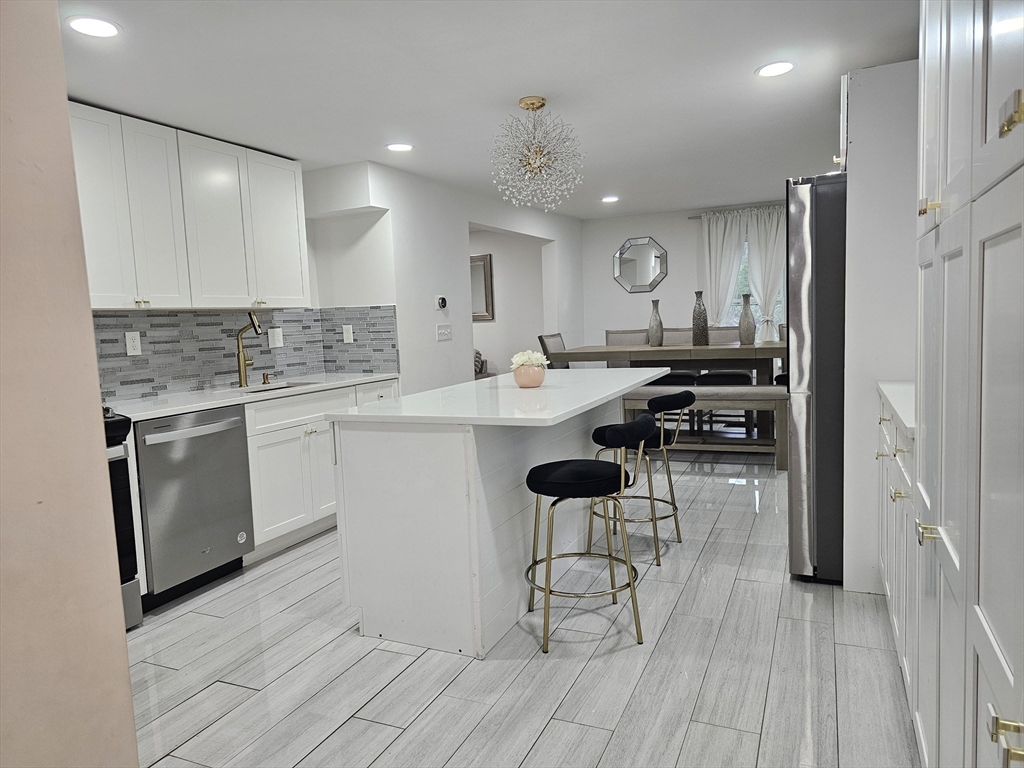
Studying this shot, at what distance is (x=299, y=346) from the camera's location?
16.1 feet

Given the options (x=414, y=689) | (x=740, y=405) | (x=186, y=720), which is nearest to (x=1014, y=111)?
(x=414, y=689)

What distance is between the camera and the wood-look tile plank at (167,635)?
264cm

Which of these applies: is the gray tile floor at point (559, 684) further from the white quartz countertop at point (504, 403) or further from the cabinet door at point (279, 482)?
the white quartz countertop at point (504, 403)

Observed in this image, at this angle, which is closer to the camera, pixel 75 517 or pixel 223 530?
pixel 75 517

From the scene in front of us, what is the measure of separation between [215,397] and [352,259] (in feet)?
5.54

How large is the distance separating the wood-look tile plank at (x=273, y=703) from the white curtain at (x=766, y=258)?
20.3 ft

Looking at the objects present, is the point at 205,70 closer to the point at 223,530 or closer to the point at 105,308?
the point at 105,308

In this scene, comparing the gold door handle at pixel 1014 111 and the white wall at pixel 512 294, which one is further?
the white wall at pixel 512 294

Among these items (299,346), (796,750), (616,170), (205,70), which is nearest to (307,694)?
(796,750)

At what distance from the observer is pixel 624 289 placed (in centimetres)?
820

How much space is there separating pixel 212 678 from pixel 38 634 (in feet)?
6.93

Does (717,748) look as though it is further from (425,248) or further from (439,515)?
(425,248)

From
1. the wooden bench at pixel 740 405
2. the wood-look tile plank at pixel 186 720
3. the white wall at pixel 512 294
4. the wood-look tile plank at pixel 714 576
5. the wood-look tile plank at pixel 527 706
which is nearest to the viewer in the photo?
the wood-look tile plank at pixel 527 706

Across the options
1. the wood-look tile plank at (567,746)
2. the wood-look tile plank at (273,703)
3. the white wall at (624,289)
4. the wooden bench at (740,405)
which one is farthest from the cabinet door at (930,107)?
the white wall at (624,289)
